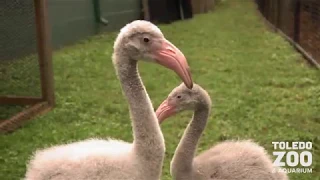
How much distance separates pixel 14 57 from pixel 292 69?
8.87ft

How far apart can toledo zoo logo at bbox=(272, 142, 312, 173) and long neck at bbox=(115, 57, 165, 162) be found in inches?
37.8

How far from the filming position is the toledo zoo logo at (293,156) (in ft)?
11.6

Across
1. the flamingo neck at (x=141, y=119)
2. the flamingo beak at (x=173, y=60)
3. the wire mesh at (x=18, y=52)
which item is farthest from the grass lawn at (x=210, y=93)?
the flamingo beak at (x=173, y=60)

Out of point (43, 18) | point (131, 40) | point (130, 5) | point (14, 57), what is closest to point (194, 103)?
point (131, 40)

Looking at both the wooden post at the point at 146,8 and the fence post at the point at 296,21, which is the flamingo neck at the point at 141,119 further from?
the wooden post at the point at 146,8

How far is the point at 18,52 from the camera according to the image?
212 inches

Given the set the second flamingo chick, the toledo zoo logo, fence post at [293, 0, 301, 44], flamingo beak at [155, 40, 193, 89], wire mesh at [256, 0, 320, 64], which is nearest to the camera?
flamingo beak at [155, 40, 193, 89]

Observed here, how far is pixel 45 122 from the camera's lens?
4.73 metres

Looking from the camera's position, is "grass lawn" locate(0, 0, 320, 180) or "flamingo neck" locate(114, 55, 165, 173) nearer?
"flamingo neck" locate(114, 55, 165, 173)

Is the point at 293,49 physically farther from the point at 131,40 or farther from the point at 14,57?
the point at 131,40

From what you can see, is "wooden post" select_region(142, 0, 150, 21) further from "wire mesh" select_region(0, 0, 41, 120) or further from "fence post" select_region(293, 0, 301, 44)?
"wire mesh" select_region(0, 0, 41, 120)

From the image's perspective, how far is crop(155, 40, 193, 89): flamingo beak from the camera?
Answer: 2.41m

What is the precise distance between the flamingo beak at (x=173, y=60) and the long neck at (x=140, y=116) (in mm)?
141

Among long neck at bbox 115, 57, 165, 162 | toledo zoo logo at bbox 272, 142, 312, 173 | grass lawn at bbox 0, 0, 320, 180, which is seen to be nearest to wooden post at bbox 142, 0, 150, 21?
grass lawn at bbox 0, 0, 320, 180
